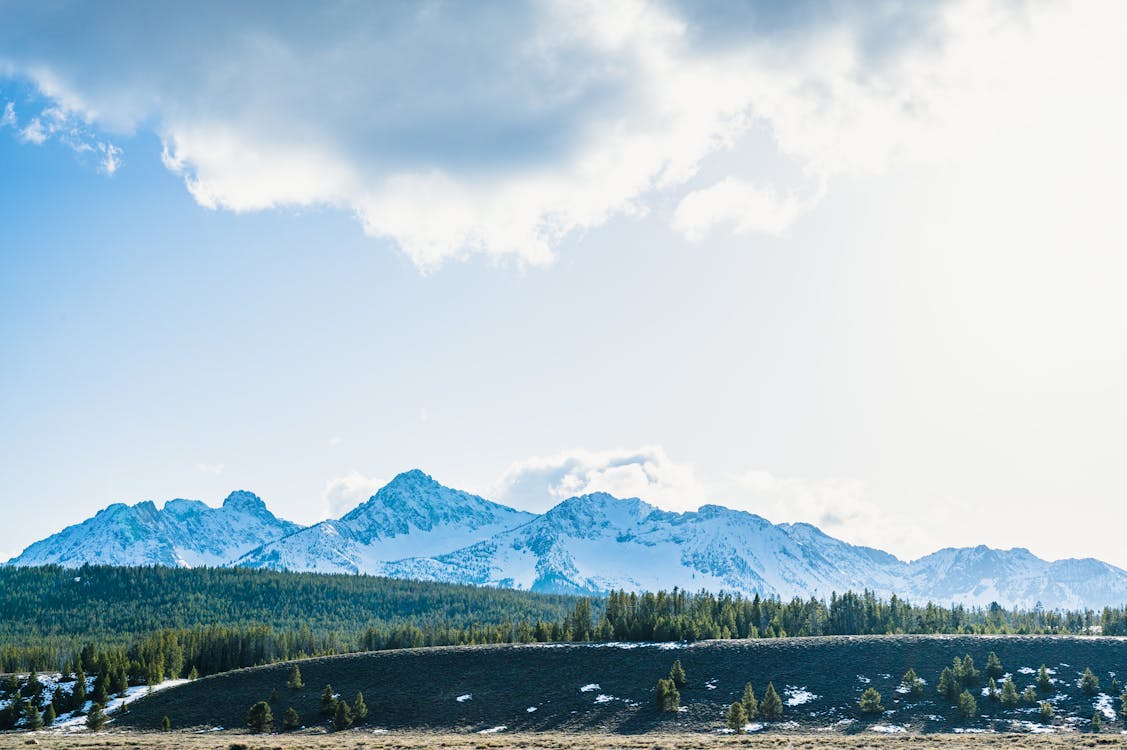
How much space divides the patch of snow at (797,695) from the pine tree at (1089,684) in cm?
2684

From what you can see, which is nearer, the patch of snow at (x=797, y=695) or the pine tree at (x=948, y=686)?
the pine tree at (x=948, y=686)

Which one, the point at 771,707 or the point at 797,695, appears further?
the point at 797,695

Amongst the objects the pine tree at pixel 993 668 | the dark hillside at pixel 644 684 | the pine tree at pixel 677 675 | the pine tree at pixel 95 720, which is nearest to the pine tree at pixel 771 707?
the dark hillside at pixel 644 684

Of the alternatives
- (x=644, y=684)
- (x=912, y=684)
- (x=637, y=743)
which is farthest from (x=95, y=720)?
(x=912, y=684)

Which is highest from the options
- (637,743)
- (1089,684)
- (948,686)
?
(1089,684)

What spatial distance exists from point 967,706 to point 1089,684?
1599 centimetres

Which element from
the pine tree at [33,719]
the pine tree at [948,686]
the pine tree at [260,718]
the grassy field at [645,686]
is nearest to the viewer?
the grassy field at [645,686]

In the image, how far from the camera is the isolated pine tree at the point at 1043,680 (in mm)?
94287

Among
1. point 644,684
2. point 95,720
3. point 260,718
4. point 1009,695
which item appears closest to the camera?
point 1009,695

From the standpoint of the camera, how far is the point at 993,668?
101 meters

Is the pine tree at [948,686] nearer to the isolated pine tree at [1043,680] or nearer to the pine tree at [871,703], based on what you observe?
the pine tree at [871,703]

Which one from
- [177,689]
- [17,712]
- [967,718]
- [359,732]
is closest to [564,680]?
[359,732]

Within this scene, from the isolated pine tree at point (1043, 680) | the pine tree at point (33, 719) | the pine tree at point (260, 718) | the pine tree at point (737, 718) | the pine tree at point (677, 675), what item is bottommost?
the pine tree at point (33, 719)

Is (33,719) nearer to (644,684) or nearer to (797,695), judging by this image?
(644,684)
